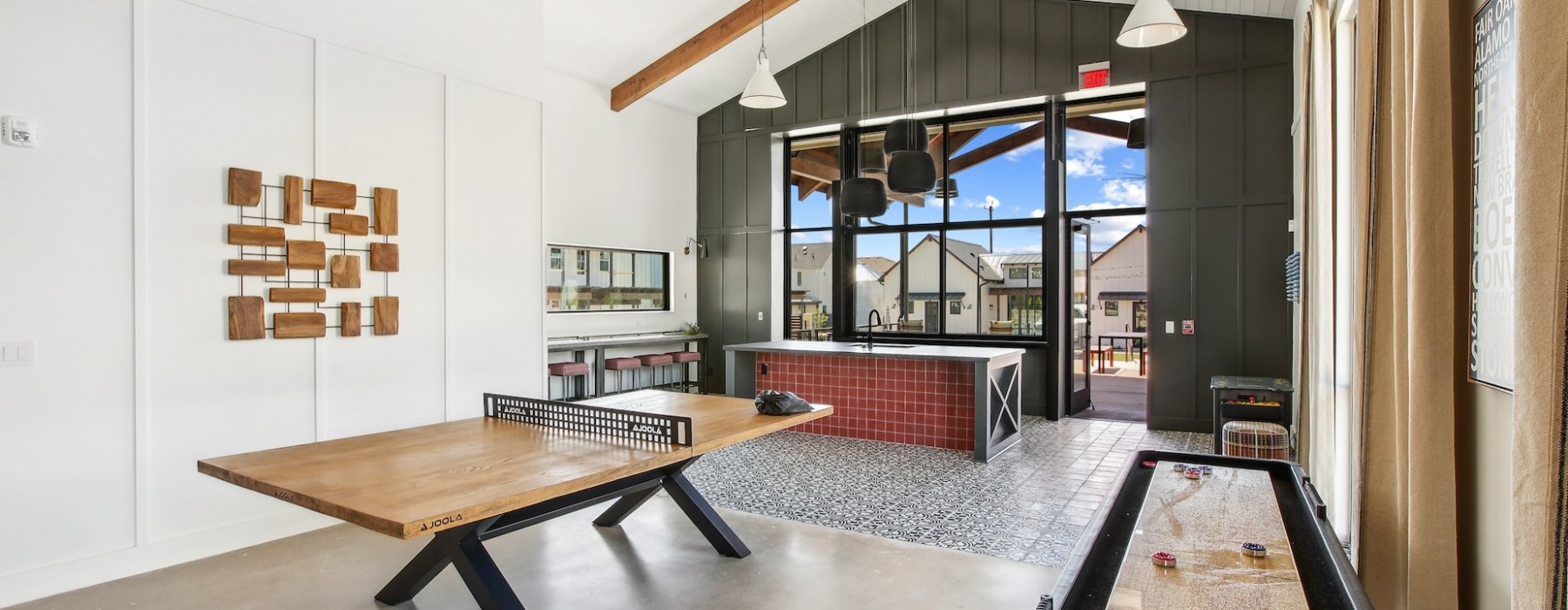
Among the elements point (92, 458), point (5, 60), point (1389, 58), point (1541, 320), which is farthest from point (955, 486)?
point (5, 60)

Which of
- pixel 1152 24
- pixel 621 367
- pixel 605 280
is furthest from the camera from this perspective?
pixel 605 280

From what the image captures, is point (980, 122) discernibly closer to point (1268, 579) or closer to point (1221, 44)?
point (1221, 44)

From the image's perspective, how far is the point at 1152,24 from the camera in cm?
434

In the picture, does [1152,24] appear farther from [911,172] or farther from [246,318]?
[246,318]

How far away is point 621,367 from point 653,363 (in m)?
0.57

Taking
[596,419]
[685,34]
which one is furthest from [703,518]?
[685,34]

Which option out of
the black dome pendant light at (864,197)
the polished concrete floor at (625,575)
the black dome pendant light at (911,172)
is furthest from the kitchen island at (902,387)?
the polished concrete floor at (625,575)

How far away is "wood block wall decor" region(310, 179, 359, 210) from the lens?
431 centimetres

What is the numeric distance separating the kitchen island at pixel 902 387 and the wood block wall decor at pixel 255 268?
377 centimetres

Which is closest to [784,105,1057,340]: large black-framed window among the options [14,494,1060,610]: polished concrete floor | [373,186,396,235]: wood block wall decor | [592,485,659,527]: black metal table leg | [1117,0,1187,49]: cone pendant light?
[1117,0,1187,49]: cone pendant light

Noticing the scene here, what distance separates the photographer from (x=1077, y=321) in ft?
28.3

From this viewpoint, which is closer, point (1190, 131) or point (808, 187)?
point (1190, 131)

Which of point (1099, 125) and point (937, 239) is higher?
point (1099, 125)

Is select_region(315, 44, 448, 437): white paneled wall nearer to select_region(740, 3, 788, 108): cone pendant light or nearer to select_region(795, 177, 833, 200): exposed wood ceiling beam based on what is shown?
select_region(740, 3, 788, 108): cone pendant light
